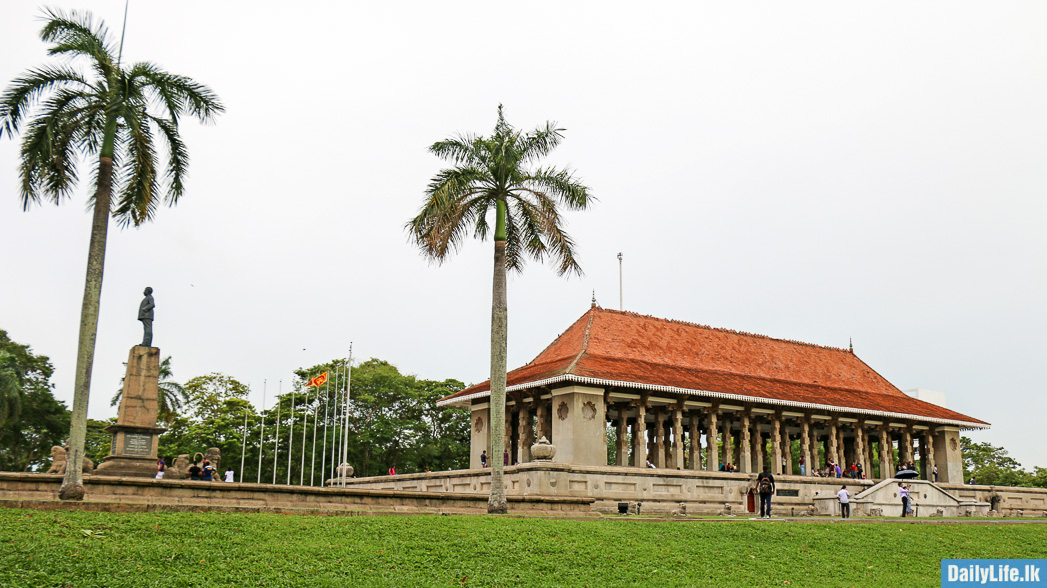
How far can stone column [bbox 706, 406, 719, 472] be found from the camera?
110ft

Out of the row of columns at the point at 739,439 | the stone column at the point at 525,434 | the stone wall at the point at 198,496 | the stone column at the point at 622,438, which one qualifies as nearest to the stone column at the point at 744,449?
the row of columns at the point at 739,439

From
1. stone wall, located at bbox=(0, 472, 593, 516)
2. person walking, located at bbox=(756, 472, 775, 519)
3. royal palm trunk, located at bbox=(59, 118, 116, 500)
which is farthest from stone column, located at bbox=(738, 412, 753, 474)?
royal palm trunk, located at bbox=(59, 118, 116, 500)

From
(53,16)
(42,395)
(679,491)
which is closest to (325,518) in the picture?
(53,16)

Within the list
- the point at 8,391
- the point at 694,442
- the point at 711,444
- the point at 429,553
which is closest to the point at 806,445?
the point at 694,442

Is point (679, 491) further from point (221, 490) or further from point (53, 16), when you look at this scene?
point (53, 16)

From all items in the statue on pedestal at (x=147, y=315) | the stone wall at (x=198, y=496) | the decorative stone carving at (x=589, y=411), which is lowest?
the stone wall at (x=198, y=496)

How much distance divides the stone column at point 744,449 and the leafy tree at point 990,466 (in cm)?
3303

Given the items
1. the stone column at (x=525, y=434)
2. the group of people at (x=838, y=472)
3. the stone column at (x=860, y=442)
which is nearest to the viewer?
the group of people at (x=838, y=472)

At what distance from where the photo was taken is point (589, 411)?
30.3 m

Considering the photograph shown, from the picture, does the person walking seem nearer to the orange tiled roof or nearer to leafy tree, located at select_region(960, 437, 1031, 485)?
the orange tiled roof

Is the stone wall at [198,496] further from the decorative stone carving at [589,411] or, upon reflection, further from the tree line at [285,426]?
the tree line at [285,426]

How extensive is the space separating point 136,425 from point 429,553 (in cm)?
1142

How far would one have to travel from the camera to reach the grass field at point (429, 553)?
429 inches

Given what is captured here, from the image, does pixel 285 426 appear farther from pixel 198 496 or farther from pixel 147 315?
pixel 198 496
